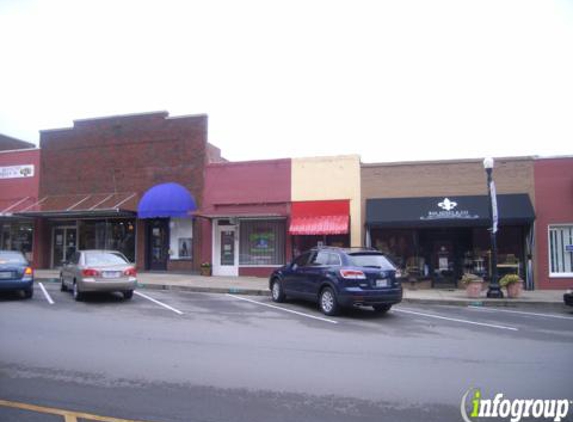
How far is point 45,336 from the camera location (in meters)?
9.03

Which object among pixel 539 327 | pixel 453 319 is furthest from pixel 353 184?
pixel 539 327

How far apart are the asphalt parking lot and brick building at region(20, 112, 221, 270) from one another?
33.8ft

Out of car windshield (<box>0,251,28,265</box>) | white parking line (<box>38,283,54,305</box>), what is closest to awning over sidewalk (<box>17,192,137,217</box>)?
white parking line (<box>38,283,54,305</box>)

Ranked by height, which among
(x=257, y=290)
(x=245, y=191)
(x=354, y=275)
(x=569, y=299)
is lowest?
(x=257, y=290)

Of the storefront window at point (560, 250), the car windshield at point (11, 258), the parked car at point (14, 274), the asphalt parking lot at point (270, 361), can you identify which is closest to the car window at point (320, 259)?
the asphalt parking lot at point (270, 361)

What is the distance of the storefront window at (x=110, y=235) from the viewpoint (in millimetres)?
23688

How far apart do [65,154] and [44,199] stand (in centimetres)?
258

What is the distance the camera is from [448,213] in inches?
736

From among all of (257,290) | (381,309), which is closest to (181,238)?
(257,290)

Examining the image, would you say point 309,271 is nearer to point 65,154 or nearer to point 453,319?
point 453,319

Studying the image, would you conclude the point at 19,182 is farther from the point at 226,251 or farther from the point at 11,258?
the point at 11,258

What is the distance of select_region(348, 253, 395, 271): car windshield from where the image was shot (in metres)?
11.7

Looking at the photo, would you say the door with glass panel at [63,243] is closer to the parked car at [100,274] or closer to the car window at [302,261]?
the parked car at [100,274]

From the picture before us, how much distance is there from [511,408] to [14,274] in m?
13.6
